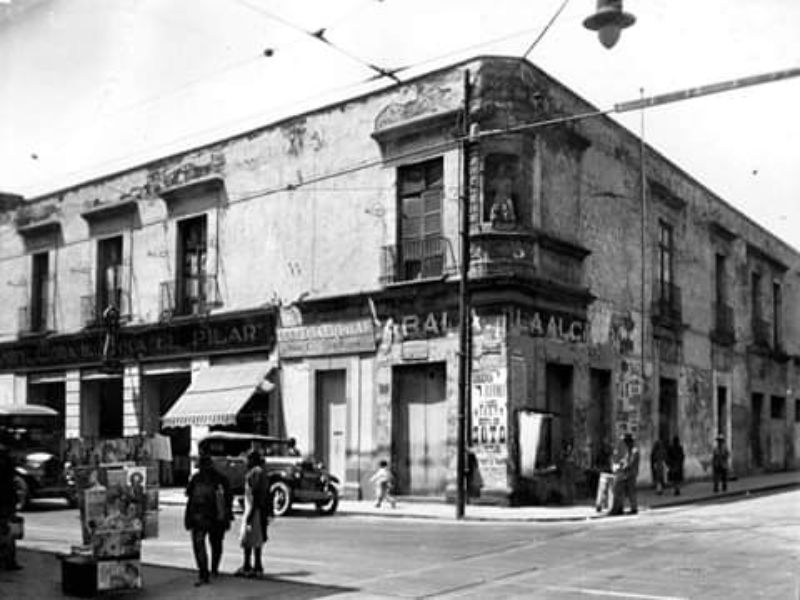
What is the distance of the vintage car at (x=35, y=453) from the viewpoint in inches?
908

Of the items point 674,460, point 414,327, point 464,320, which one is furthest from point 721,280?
point 464,320

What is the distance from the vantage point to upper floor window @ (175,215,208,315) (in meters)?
31.8

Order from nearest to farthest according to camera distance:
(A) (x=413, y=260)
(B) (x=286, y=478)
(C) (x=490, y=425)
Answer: (B) (x=286, y=478)
(C) (x=490, y=425)
(A) (x=413, y=260)

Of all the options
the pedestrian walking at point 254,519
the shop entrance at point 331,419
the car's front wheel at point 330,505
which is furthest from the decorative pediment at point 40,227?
the pedestrian walking at point 254,519

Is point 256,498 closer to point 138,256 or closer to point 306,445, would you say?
point 306,445

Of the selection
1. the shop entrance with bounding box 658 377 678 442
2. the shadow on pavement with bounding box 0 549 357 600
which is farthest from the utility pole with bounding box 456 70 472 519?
the shop entrance with bounding box 658 377 678 442

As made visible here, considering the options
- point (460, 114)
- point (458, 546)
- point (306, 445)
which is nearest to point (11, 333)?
point (306, 445)

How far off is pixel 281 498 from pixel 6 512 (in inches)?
360

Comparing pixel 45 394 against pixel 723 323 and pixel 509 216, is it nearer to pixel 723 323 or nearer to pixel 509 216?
pixel 509 216

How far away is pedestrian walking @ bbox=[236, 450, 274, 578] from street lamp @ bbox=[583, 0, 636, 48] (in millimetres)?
6825

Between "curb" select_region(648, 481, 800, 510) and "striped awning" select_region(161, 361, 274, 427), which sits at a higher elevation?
"striped awning" select_region(161, 361, 274, 427)

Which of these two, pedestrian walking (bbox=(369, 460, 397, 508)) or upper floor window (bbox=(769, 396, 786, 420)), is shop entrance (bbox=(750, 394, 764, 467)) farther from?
pedestrian walking (bbox=(369, 460, 397, 508))

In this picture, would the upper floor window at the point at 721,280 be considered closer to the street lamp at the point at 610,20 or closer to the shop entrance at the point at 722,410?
the shop entrance at the point at 722,410

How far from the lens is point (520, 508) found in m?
23.1
